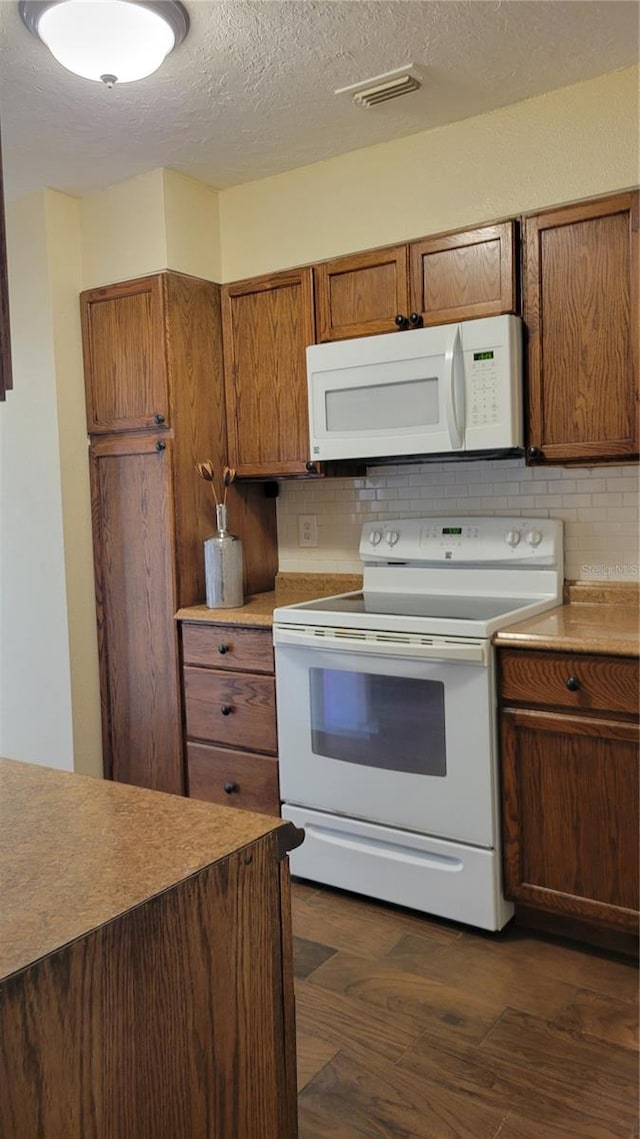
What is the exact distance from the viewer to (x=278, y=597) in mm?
3254

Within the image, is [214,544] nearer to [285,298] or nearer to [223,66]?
[285,298]

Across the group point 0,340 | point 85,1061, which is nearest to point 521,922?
point 85,1061

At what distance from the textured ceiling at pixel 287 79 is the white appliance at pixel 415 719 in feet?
4.18

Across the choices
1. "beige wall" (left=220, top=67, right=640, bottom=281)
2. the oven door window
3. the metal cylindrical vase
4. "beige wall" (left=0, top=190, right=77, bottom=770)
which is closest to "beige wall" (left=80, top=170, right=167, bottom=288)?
"beige wall" (left=0, top=190, right=77, bottom=770)

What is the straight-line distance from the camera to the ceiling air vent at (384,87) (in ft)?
7.54

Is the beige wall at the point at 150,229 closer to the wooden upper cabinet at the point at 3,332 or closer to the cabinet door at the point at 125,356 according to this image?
the cabinet door at the point at 125,356

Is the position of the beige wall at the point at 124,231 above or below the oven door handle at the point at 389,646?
above

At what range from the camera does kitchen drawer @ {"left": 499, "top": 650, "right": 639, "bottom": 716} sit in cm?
212

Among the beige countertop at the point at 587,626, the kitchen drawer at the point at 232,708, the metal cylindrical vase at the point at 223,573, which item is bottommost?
the kitchen drawer at the point at 232,708

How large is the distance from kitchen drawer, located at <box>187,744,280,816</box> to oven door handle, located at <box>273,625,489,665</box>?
1.48 ft

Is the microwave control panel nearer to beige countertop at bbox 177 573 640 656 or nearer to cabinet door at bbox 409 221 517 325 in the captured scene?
cabinet door at bbox 409 221 517 325

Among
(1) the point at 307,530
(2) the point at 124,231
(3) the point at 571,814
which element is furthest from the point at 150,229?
(3) the point at 571,814

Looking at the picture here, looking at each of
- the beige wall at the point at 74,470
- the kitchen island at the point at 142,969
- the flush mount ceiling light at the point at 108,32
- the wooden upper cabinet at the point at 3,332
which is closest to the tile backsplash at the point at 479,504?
the beige wall at the point at 74,470

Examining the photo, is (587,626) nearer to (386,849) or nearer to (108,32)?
(386,849)
